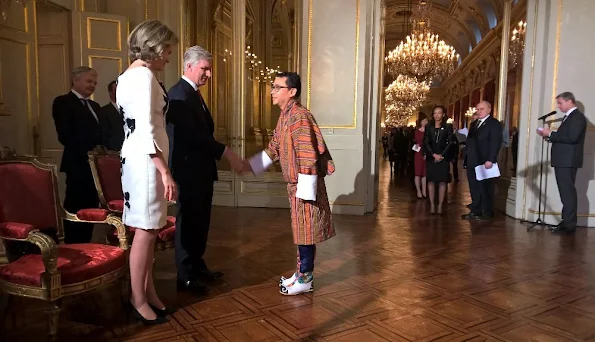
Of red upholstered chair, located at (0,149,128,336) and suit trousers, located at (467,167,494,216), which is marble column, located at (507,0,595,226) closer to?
suit trousers, located at (467,167,494,216)

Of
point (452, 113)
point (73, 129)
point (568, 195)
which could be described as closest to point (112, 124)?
point (73, 129)

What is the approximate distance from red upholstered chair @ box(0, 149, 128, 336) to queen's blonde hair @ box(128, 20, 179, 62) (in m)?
0.92

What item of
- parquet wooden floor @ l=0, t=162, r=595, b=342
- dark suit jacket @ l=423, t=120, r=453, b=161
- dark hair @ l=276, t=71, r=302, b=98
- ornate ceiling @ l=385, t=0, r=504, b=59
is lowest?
parquet wooden floor @ l=0, t=162, r=595, b=342

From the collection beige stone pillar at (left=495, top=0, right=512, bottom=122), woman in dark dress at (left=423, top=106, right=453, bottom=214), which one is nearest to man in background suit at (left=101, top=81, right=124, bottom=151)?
woman in dark dress at (left=423, top=106, right=453, bottom=214)

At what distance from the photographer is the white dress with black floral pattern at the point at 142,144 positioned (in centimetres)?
202

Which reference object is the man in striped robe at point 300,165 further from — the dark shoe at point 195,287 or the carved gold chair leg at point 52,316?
the carved gold chair leg at point 52,316

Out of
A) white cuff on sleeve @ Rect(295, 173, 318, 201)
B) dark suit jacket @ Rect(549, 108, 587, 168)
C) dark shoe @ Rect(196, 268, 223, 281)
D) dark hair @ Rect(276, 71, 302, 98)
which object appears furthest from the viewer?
dark suit jacket @ Rect(549, 108, 587, 168)

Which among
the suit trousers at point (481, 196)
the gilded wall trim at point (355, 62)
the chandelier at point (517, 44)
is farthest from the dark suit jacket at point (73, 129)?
the chandelier at point (517, 44)

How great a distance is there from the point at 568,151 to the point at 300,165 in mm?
3654

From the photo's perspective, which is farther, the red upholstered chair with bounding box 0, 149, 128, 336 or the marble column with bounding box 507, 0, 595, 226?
the marble column with bounding box 507, 0, 595, 226

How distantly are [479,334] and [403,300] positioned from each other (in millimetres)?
552

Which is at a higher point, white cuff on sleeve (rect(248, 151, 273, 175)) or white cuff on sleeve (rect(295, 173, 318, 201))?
white cuff on sleeve (rect(248, 151, 273, 175))

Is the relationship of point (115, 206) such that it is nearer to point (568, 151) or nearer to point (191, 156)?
point (191, 156)

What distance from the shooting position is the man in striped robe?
259 centimetres
